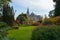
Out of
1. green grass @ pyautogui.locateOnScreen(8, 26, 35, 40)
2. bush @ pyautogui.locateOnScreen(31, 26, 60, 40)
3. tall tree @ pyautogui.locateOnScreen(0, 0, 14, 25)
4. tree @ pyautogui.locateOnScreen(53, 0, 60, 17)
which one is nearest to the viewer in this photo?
bush @ pyautogui.locateOnScreen(31, 26, 60, 40)

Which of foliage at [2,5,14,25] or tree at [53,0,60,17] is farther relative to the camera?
tree at [53,0,60,17]

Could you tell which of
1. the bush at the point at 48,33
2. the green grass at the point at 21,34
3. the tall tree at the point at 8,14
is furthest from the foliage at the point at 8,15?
the bush at the point at 48,33

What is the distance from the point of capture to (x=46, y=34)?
14141mm

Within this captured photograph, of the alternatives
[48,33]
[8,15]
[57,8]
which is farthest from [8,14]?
[48,33]

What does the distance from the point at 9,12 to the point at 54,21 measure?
24.6 feet

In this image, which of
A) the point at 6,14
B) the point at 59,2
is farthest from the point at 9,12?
the point at 59,2

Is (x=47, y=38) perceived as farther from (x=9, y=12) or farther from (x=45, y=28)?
(x=9, y=12)

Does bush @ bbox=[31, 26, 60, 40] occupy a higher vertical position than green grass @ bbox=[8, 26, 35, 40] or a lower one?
higher

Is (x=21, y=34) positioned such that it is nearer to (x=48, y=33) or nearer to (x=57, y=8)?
(x=48, y=33)

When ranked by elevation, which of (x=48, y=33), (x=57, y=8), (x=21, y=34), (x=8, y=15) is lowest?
(x=21, y=34)

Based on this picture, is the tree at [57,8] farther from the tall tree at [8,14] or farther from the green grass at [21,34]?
the green grass at [21,34]

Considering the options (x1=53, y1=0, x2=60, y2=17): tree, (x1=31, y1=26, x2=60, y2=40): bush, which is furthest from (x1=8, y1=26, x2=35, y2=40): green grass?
(x1=53, y1=0, x2=60, y2=17): tree

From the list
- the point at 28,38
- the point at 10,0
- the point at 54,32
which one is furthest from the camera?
the point at 10,0

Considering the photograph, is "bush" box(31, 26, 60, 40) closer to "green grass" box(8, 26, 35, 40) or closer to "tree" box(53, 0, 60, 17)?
"green grass" box(8, 26, 35, 40)
